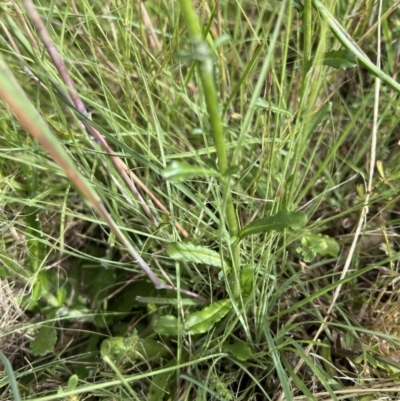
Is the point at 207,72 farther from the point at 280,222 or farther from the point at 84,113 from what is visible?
the point at 84,113

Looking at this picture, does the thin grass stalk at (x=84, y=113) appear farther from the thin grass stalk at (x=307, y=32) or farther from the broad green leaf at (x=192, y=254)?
the thin grass stalk at (x=307, y=32)

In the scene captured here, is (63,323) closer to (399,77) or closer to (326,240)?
(326,240)

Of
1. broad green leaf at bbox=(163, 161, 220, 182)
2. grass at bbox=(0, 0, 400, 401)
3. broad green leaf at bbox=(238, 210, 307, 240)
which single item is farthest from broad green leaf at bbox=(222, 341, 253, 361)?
broad green leaf at bbox=(163, 161, 220, 182)

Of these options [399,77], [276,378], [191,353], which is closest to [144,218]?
[191,353]

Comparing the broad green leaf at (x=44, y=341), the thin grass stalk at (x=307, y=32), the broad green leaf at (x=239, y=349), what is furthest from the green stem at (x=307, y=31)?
the broad green leaf at (x=44, y=341)

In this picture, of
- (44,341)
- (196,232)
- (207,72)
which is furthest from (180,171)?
(44,341)

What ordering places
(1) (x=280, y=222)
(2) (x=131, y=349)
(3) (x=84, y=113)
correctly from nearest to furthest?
(1) (x=280, y=222) < (3) (x=84, y=113) < (2) (x=131, y=349)
